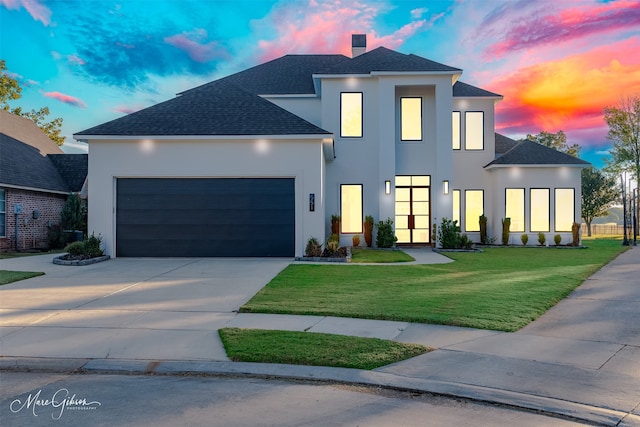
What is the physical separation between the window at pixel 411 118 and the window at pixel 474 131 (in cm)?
302

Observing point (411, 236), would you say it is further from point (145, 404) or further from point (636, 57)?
point (145, 404)

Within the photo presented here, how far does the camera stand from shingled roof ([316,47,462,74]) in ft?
61.9

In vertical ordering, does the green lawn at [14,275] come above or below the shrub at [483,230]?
below

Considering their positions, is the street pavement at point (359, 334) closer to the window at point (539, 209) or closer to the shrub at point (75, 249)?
the shrub at point (75, 249)

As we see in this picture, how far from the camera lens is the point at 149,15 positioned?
755 inches

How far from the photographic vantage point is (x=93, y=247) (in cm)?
1413

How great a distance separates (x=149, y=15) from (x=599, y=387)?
20.6 metres

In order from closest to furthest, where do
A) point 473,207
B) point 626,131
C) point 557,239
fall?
point 557,239, point 473,207, point 626,131

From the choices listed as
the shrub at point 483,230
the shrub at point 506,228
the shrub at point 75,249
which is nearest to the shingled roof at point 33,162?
the shrub at point 75,249

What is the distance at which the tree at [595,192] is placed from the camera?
121ft

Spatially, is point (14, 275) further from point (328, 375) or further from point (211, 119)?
point (328, 375)

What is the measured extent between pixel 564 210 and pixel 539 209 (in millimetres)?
1145

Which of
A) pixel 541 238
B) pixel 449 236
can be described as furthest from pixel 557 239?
pixel 449 236

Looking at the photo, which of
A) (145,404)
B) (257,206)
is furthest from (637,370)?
(257,206)
